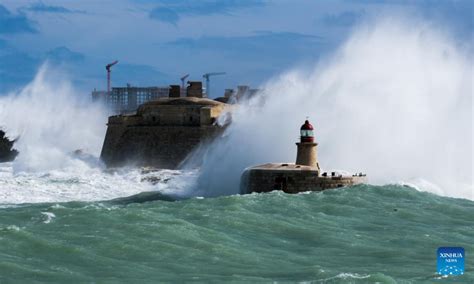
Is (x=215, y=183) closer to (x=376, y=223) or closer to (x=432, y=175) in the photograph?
(x=432, y=175)

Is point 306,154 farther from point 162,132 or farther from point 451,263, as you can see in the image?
point 162,132

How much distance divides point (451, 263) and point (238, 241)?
3756 mm

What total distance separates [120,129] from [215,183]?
13004 mm

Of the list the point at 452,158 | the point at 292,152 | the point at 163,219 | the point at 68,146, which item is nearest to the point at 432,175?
the point at 452,158

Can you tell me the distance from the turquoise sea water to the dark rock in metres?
27.1

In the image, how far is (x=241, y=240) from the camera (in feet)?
48.5

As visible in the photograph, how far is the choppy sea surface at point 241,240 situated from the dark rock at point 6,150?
26.7m

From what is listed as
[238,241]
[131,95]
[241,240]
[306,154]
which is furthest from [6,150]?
[238,241]

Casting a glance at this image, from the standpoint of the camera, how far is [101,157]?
3881cm

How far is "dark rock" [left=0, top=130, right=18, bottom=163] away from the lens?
154 ft

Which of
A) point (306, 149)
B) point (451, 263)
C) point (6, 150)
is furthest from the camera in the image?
point (6, 150)

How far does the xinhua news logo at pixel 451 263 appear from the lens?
11559 millimetres

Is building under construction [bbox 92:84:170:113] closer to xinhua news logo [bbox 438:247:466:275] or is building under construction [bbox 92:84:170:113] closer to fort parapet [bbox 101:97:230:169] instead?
fort parapet [bbox 101:97:230:169]

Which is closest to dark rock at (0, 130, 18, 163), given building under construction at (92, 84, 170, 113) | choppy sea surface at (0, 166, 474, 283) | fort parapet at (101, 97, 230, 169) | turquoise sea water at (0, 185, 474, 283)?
fort parapet at (101, 97, 230, 169)
